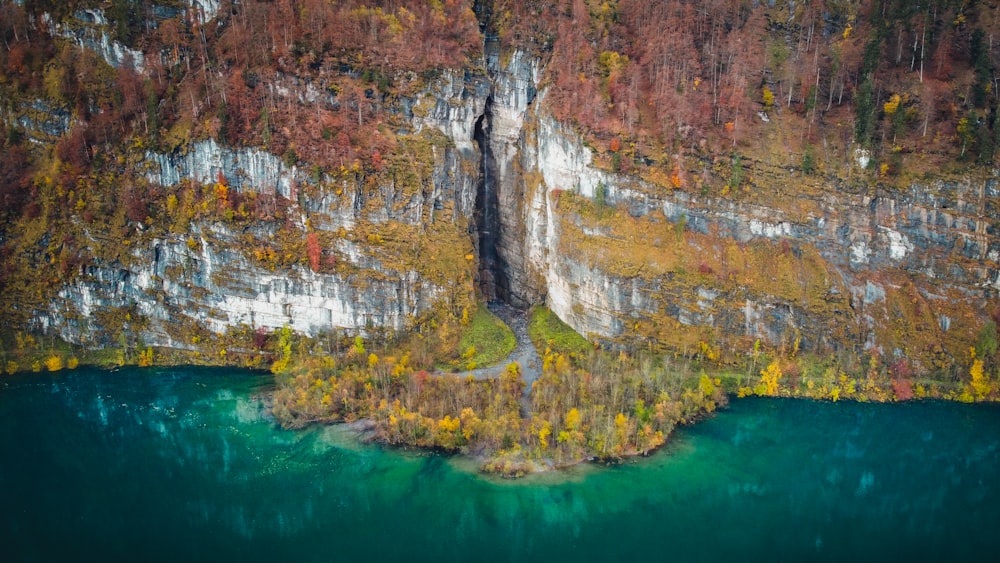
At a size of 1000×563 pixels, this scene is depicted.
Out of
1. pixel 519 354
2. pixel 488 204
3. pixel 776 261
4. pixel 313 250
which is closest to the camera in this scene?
pixel 776 261

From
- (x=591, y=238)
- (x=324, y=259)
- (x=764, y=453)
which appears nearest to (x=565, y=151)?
(x=591, y=238)

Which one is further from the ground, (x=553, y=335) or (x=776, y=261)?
(x=776, y=261)

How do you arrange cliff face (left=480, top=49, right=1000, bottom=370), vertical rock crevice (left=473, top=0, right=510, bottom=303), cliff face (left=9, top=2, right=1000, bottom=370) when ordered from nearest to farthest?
1. cliff face (left=480, top=49, right=1000, bottom=370)
2. cliff face (left=9, top=2, right=1000, bottom=370)
3. vertical rock crevice (left=473, top=0, right=510, bottom=303)

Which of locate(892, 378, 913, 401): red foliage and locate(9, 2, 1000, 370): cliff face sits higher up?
locate(9, 2, 1000, 370): cliff face

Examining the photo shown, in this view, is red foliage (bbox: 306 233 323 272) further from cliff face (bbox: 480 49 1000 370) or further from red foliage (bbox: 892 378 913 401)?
red foliage (bbox: 892 378 913 401)

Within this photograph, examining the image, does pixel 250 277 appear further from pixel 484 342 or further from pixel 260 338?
pixel 484 342

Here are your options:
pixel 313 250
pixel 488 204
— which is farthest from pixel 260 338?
pixel 488 204

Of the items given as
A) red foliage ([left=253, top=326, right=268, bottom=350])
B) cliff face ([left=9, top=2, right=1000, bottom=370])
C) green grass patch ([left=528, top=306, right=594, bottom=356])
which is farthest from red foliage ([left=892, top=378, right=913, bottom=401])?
red foliage ([left=253, top=326, right=268, bottom=350])
